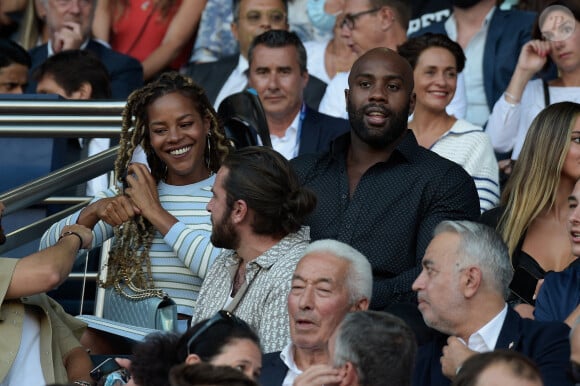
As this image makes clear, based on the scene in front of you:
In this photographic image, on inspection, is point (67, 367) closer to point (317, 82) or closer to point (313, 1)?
point (317, 82)

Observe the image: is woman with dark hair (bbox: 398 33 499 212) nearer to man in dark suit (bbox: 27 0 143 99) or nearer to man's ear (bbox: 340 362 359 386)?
man in dark suit (bbox: 27 0 143 99)

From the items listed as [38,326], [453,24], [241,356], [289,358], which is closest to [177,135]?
[38,326]

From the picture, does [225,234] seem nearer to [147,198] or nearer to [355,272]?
[147,198]

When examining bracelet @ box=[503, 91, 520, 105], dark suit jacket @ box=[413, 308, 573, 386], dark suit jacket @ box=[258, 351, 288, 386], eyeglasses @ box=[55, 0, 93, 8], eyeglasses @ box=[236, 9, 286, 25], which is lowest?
dark suit jacket @ box=[258, 351, 288, 386]

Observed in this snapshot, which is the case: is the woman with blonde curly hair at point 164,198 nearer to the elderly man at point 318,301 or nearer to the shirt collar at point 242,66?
the elderly man at point 318,301

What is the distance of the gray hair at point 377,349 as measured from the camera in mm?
5121

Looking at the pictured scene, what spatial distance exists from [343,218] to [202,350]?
1904 millimetres

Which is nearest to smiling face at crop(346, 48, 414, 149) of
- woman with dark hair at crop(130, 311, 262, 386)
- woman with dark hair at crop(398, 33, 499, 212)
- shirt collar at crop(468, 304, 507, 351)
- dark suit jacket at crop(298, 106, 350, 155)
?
woman with dark hair at crop(398, 33, 499, 212)

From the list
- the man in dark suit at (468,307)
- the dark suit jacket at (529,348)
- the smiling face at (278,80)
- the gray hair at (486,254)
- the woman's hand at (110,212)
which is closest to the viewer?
the dark suit jacket at (529,348)

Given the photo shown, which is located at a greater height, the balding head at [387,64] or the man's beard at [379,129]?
the balding head at [387,64]

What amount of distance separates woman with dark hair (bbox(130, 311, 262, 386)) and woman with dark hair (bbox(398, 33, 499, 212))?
3031mm

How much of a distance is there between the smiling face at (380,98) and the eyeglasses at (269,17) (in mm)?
2818

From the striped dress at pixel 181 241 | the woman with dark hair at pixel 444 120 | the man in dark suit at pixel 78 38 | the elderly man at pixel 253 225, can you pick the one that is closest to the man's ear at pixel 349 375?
the elderly man at pixel 253 225

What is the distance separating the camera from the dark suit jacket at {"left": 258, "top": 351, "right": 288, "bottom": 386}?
592cm
